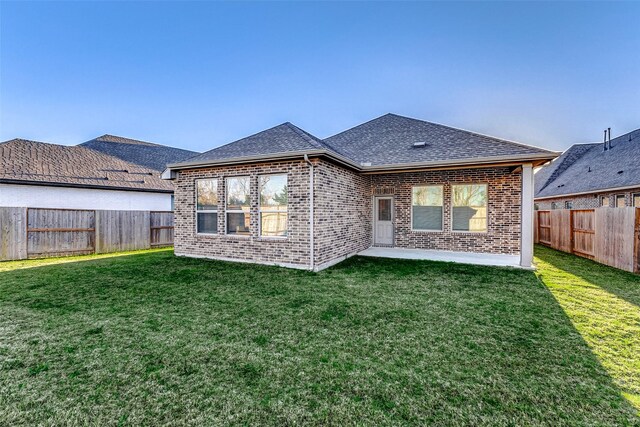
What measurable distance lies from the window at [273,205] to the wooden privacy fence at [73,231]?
706 centimetres

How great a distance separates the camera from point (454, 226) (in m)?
9.86

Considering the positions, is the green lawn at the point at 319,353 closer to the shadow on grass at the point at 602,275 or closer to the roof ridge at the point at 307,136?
the shadow on grass at the point at 602,275

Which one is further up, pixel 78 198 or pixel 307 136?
pixel 307 136

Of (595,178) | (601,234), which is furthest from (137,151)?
(595,178)

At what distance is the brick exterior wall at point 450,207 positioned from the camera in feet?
30.0

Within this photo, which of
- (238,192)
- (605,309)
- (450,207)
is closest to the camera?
(605,309)

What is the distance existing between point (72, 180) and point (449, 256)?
47.6 ft

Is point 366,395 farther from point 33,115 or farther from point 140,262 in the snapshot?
point 33,115

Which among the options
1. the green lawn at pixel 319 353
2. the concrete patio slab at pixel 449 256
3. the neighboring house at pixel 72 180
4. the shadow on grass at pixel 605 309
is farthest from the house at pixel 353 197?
the neighboring house at pixel 72 180

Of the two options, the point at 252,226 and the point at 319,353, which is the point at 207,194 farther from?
the point at 319,353

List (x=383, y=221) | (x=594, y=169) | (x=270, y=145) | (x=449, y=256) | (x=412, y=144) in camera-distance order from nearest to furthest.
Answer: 1. (x=270, y=145)
2. (x=449, y=256)
3. (x=412, y=144)
4. (x=383, y=221)
5. (x=594, y=169)

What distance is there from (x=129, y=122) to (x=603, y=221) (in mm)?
26028


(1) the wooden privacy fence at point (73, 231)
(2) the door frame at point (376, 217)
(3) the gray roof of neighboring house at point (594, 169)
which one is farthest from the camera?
(3) the gray roof of neighboring house at point (594, 169)

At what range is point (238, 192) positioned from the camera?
27.3ft
